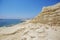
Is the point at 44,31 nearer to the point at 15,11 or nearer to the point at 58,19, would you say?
the point at 58,19

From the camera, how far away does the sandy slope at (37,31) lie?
9.58 feet

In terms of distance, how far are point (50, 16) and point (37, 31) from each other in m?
0.69

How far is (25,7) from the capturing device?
12.6ft

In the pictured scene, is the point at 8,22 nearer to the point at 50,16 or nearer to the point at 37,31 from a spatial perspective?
the point at 37,31

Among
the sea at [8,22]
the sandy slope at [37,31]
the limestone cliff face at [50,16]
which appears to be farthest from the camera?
the sea at [8,22]

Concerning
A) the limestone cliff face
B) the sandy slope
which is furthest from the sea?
the limestone cliff face

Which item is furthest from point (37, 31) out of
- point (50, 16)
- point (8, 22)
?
point (8, 22)

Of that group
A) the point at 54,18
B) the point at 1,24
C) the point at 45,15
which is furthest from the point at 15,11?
the point at 54,18

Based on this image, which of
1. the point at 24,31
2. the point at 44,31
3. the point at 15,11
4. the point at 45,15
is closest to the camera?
the point at 44,31

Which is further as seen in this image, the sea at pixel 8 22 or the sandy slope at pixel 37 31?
the sea at pixel 8 22

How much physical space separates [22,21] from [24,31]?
2.51 feet

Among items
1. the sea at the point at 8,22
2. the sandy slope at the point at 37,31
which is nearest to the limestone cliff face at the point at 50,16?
the sandy slope at the point at 37,31

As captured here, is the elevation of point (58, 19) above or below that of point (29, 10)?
below

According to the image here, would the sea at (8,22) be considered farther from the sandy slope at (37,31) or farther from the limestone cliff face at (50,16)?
the limestone cliff face at (50,16)
